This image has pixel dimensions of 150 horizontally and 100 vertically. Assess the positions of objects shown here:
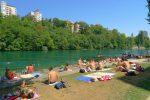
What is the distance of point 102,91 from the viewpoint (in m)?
19.1

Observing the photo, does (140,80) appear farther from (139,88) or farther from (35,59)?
(35,59)

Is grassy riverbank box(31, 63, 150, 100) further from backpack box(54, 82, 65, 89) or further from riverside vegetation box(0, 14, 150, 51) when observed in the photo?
riverside vegetation box(0, 14, 150, 51)

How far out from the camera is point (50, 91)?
18.4 metres

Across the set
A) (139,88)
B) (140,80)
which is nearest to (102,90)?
(139,88)

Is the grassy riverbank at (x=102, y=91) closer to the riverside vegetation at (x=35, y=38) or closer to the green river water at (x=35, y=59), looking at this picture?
the green river water at (x=35, y=59)

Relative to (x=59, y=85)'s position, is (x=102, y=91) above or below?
below

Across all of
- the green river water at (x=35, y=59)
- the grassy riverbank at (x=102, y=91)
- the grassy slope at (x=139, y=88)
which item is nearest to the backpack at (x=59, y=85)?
the grassy riverbank at (x=102, y=91)

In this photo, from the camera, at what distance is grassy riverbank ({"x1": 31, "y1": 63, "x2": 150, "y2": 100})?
1756cm

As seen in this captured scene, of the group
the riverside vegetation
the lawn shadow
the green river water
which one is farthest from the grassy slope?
the riverside vegetation

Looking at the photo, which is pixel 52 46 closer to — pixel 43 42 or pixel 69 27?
pixel 43 42

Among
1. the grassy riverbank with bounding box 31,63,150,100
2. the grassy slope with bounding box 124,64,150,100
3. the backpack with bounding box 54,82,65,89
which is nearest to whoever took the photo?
the grassy riverbank with bounding box 31,63,150,100

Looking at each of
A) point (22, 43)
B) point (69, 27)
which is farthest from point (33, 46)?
point (69, 27)

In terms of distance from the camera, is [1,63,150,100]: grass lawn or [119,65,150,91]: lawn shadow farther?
[119,65,150,91]: lawn shadow

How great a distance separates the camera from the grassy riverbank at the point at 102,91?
17.6 m
